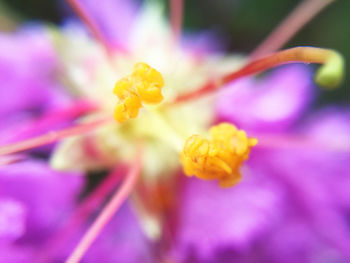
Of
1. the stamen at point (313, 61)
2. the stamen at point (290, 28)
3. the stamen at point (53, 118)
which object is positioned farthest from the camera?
the stamen at point (290, 28)

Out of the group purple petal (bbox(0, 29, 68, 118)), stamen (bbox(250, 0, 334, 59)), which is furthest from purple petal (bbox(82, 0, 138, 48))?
stamen (bbox(250, 0, 334, 59))

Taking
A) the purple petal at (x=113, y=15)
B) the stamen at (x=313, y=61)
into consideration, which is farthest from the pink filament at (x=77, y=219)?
the purple petal at (x=113, y=15)

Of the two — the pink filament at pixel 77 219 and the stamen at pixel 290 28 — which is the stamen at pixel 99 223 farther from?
the stamen at pixel 290 28

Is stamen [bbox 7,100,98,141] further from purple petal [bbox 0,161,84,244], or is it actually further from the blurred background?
the blurred background

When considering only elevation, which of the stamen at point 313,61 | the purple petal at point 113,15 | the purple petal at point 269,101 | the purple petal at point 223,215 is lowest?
the purple petal at point 223,215

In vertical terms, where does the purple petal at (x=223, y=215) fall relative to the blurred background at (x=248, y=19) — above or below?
below

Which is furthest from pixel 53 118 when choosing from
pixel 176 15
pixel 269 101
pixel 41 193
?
pixel 269 101

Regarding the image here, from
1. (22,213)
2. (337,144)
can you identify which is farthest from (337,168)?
(22,213)
